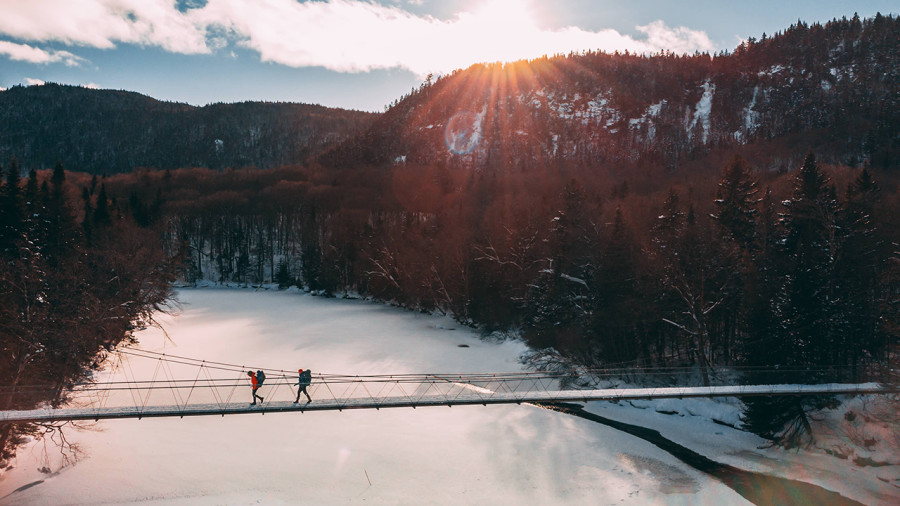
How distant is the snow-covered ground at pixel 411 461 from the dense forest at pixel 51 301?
9.30ft

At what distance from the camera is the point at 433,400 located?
20.3 metres

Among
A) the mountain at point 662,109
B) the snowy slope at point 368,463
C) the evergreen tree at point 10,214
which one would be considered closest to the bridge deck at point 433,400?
the snowy slope at point 368,463

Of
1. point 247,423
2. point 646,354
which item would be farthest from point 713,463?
point 247,423

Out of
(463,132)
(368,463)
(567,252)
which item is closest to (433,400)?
(368,463)

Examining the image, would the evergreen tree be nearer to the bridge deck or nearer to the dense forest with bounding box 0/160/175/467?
the dense forest with bounding box 0/160/175/467

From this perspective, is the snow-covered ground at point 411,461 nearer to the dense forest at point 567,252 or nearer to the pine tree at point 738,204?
the dense forest at point 567,252

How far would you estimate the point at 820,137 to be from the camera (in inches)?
4360

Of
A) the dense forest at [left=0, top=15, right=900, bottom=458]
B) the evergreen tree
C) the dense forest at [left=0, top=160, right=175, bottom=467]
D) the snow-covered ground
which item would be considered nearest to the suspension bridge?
the dense forest at [left=0, top=160, right=175, bottom=467]

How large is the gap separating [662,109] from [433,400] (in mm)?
183211

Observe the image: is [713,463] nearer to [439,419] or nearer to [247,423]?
[439,419]

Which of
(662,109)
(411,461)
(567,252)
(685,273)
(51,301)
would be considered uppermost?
(662,109)

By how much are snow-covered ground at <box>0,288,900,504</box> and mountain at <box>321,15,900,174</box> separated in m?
108

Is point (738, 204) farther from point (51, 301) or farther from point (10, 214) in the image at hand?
point (10, 214)

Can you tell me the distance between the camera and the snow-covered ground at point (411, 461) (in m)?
18.3
